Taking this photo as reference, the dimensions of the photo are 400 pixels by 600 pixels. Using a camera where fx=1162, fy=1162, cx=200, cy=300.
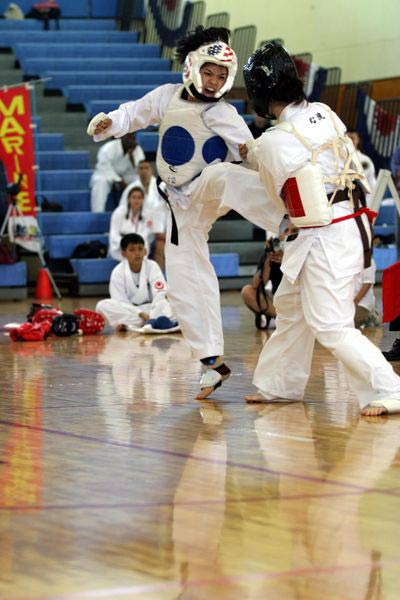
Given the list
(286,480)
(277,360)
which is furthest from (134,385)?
(286,480)

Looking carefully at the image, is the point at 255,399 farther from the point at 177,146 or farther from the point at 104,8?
the point at 104,8

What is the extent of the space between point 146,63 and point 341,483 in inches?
488

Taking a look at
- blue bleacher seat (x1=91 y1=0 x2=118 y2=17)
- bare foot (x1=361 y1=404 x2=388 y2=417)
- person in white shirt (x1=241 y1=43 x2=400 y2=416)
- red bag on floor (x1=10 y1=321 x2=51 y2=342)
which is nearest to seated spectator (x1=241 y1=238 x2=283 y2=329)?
red bag on floor (x1=10 y1=321 x2=51 y2=342)

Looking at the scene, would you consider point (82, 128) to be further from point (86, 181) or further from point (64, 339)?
point (64, 339)

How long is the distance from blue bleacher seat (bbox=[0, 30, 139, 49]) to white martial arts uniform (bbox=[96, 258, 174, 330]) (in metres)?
7.41

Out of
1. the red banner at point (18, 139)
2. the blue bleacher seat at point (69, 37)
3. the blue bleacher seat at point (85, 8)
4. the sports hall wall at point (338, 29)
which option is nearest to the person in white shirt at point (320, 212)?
the red banner at point (18, 139)

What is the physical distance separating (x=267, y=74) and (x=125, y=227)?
6966 mm

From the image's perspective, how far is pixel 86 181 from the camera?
1330 cm

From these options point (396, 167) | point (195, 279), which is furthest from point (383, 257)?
point (195, 279)

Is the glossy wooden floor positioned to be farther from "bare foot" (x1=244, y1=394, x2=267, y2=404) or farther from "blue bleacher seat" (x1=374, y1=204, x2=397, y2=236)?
"blue bleacher seat" (x1=374, y1=204, x2=397, y2=236)

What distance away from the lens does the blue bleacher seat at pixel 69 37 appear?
1562 cm

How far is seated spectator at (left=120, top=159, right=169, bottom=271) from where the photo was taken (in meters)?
11.8

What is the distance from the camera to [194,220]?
532cm

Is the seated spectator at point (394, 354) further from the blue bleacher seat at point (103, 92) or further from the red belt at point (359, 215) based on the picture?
the blue bleacher seat at point (103, 92)
